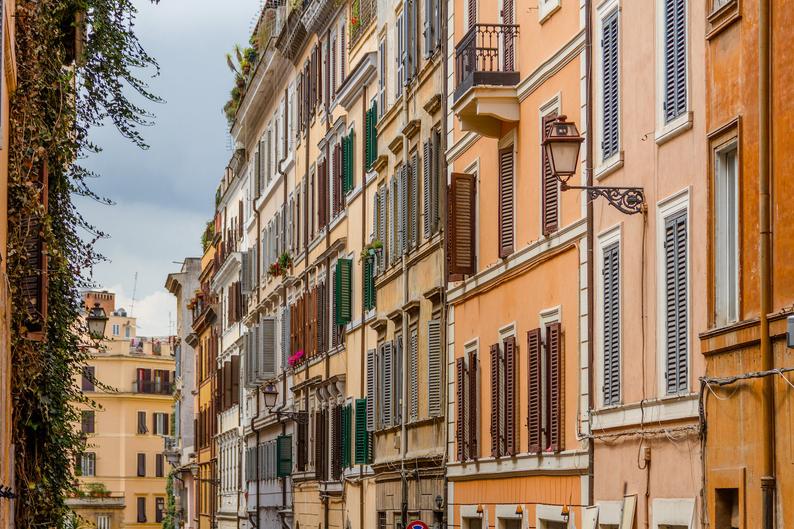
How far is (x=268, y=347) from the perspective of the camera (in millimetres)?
54469

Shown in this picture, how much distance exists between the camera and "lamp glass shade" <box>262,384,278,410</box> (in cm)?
5053

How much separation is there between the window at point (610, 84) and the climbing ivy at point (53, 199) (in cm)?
652

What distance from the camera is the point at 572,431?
23.4m

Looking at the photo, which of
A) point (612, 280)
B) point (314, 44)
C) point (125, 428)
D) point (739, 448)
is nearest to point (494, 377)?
point (612, 280)

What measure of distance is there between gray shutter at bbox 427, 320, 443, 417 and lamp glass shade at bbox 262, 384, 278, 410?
18.8 meters

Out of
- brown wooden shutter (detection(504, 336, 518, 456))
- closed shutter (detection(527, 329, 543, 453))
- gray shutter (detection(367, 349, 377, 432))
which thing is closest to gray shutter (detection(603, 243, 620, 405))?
closed shutter (detection(527, 329, 543, 453))

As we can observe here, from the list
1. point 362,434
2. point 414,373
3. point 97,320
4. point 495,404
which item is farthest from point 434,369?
point 362,434

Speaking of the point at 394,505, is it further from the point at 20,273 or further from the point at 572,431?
the point at 20,273

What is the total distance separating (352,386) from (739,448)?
24.7m

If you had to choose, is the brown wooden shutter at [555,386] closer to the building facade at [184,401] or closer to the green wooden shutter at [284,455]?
the green wooden shutter at [284,455]


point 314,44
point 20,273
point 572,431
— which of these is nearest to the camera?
point 20,273

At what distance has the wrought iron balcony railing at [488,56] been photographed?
88.6ft

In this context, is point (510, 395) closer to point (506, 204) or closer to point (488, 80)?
Result: point (506, 204)

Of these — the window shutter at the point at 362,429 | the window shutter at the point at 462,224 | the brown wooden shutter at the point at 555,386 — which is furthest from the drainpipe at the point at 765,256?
the window shutter at the point at 362,429
